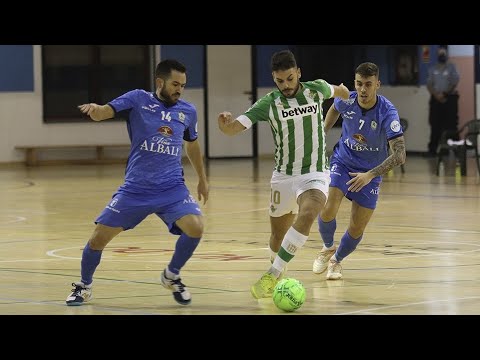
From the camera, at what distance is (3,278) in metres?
11.4

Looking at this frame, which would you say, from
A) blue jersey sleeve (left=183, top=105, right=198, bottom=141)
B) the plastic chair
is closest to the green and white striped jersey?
blue jersey sleeve (left=183, top=105, right=198, bottom=141)

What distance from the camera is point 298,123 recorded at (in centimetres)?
1039

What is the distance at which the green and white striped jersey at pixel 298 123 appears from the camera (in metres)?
10.4

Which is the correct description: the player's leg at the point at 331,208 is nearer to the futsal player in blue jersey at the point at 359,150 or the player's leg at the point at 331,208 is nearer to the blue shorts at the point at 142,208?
the futsal player in blue jersey at the point at 359,150

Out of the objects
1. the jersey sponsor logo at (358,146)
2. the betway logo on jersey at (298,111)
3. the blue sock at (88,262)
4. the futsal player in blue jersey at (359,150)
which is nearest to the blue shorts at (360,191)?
the futsal player in blue jersey at (359,150)

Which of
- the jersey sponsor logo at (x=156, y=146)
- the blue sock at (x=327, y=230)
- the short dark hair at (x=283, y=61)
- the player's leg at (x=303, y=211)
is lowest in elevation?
the blue sock at (x=327, y=230)

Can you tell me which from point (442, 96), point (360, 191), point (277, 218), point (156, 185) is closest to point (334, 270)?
point (360, 191)

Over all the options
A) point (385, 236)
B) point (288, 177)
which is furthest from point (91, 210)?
point (288, 177)

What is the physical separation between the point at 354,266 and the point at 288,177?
6.51ft

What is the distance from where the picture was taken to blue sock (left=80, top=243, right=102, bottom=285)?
969 cm

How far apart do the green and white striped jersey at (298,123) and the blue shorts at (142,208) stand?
1.16 m

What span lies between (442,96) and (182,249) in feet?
67.2
